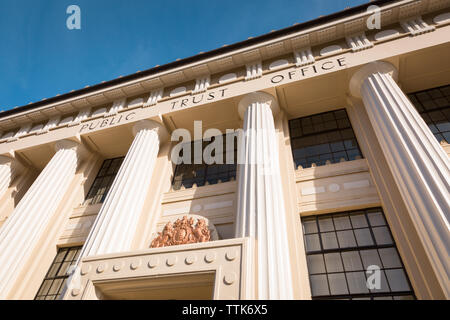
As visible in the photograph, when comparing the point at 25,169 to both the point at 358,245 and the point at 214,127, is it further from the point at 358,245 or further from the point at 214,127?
the point at 358,245

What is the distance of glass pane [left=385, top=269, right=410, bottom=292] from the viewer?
5562mm

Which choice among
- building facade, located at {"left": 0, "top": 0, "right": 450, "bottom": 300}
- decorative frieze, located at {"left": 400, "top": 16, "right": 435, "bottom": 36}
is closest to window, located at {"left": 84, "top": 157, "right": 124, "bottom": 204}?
building facade, located at {"left": 0, "top": 0, "right": 450, "bottom": 300}

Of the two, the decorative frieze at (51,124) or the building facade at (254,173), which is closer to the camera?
the building facade at (254,173)

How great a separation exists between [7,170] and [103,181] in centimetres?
441

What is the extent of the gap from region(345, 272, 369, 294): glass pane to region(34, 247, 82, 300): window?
8236mm

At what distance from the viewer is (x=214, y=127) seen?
1134cm

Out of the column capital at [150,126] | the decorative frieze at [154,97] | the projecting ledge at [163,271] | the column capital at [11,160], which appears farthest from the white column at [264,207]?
the column capital at [11,160]

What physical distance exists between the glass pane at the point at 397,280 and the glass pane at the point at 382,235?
27.8 inches

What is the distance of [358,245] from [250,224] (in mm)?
2828

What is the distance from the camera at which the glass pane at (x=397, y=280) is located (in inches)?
219

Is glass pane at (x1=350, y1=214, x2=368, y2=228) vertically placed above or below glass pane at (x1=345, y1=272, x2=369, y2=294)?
above

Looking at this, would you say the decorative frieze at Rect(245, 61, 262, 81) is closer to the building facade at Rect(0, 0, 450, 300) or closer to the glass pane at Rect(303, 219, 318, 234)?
the building facade at Rect(0, 0, 450, 300)

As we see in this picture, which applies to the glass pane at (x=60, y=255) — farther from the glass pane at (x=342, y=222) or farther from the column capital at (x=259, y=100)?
the glass pane at (x=342, y=222)
